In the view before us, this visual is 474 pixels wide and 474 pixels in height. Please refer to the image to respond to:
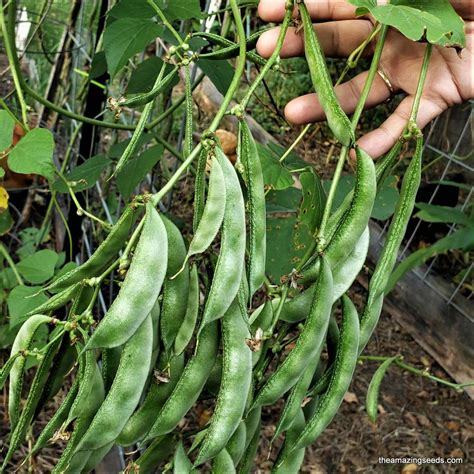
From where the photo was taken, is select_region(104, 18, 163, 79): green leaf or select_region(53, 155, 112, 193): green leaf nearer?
select_region(104, 18, 163, 79): green leaf

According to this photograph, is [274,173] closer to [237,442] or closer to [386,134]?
[386,134]

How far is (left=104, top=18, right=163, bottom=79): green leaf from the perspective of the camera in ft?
3.64

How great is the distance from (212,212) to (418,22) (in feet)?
1.32

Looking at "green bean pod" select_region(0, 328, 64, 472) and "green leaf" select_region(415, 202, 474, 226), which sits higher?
"green bean pod" select_region(0, 328, 64, 472)

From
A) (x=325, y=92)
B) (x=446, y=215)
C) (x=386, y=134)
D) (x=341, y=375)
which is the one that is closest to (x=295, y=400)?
(x=341, y=375)

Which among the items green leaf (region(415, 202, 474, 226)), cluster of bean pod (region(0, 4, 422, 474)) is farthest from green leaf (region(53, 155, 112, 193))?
green leaf (region(415, 202, 474, 226))

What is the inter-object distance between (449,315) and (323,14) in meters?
1.55

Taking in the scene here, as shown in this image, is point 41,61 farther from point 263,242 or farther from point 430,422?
point 263,242

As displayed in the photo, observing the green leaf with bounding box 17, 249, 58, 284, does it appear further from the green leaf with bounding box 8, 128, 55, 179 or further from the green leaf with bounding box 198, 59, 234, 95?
the green leaf with bounding box 198, 59, 234, 95

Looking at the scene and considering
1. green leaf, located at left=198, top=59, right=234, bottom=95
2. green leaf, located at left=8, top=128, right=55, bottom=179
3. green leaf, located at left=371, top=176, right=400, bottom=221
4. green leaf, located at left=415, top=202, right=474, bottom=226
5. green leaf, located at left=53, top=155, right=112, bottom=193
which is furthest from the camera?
green leaf, located at left=415, top=202, right=474, bottom=226

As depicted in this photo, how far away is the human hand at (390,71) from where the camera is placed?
123 centimetres

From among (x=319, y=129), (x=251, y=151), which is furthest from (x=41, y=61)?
(x=251, y=151)

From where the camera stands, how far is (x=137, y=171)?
1.42 metres

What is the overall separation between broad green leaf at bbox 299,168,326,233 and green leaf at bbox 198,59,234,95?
414mm
